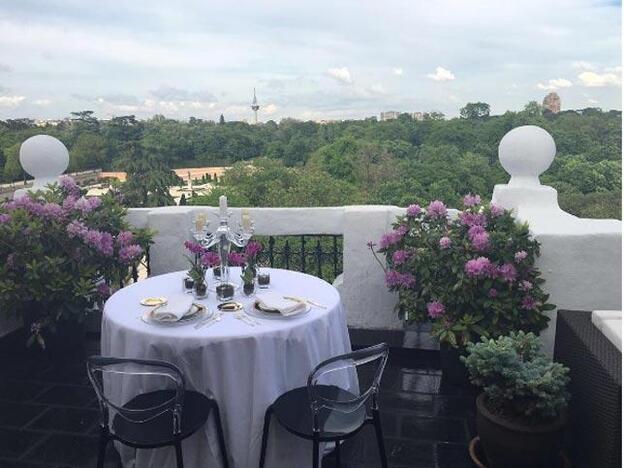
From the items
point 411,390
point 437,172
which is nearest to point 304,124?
point 437,172

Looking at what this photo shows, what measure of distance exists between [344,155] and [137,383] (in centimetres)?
2119

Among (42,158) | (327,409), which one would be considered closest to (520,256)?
(327,409)

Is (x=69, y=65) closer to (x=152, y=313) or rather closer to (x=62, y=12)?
(x=62, y=12)

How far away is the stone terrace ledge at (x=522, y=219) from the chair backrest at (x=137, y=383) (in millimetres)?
1677

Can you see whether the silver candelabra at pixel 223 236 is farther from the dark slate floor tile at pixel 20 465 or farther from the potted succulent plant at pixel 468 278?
the dark slate floor tile at pixel 20 465

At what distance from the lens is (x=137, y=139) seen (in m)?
26.0

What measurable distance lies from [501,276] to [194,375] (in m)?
1.73

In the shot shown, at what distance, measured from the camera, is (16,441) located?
2562mm

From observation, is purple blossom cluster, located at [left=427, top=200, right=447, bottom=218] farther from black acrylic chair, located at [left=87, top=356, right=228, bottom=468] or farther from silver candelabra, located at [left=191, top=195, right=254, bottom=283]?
black acrylic chair, located at [left=87, top=356, right=228, bottom=468]

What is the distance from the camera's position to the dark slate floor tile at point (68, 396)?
116 inches

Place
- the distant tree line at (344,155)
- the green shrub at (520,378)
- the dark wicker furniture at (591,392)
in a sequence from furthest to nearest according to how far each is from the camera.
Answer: the distant tree line at (344,155) < the green shrub at (520,378) < the dark wicker furniture at (591,392)

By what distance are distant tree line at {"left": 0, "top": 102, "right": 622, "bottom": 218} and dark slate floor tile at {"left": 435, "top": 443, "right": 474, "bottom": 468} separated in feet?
44.5

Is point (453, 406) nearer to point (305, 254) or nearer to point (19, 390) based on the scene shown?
point (305, 254)

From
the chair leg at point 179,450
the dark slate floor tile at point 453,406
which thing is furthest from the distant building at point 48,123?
the chair leg at point 179,450
